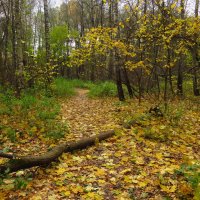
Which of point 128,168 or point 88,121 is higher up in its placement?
point 88,121

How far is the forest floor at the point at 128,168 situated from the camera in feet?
12.0

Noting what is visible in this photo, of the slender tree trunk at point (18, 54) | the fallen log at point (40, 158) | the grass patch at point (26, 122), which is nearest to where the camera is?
the fallen log at point (40, 158)

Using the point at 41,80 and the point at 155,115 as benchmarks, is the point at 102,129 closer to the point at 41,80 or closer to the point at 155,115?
the point at 155,115

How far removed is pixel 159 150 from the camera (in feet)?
18.1

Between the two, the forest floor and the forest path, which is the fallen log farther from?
the forest path

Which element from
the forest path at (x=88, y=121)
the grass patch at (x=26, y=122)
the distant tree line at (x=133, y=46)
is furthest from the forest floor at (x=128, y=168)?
the distant tree line at (x=133, y=46)

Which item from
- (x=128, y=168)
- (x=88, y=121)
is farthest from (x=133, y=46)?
(x=128, y=168)

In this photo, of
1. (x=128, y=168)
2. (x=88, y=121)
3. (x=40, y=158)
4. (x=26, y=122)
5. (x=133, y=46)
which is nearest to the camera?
(x=40, y=158)

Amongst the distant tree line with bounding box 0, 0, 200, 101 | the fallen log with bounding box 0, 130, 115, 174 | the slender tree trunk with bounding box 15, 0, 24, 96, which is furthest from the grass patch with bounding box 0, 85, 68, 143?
the distant tree line with bounding box 0, 0, 200, 101

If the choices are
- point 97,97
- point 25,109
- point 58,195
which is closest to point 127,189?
point 58,195

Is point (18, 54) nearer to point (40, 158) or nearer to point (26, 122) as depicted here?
point (26, 122)

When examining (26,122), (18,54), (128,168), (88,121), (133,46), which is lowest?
(128,168)

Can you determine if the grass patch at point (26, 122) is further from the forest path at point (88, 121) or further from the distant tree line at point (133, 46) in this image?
the distant tree line at point (133, 46)

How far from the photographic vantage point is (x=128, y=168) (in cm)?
457
